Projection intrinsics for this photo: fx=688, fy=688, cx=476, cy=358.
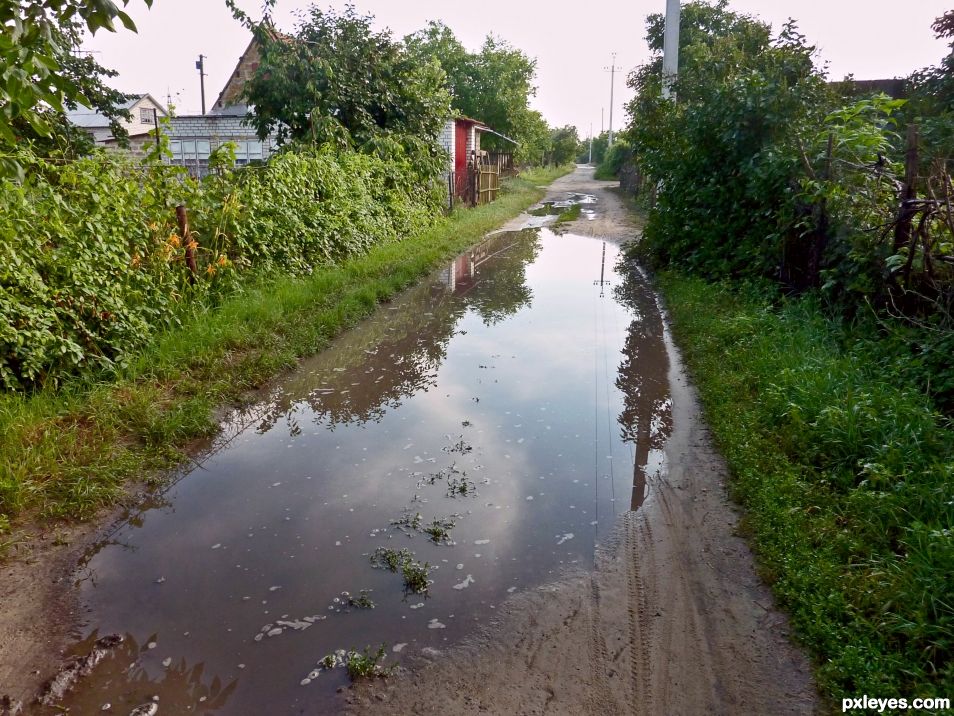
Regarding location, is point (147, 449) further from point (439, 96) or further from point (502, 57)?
point (502, 57)

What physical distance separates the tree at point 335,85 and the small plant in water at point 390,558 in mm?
11917

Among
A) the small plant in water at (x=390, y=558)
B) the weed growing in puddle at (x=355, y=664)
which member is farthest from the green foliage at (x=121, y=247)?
the weed growing in puddle at (x=355, y=664)

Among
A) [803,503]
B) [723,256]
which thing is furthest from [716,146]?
[803,503]

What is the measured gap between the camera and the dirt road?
2844 mm

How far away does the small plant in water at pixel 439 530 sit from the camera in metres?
4.00

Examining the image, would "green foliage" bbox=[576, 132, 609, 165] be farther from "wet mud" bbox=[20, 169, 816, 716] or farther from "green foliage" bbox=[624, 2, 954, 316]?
"wet mud" bbox=[20, 169, 816, 716]

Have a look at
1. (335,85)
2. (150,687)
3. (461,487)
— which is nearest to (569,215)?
(335,85)

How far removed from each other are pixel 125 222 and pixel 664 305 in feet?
23.6

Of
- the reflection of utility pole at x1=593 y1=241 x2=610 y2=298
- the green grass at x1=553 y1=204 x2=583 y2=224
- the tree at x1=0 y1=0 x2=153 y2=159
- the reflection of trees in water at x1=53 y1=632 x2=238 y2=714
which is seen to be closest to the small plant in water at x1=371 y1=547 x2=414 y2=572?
the reflection of trees in water at x1=53 y1=632 x2=238 y2=714

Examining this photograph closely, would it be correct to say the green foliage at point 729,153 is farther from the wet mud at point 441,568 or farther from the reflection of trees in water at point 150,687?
the reflection of trees in water at point 150,687

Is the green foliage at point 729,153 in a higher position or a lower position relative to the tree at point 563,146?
lower

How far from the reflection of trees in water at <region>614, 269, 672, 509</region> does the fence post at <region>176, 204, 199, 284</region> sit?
193 inches

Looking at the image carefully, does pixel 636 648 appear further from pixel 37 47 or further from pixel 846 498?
pixel 37 47

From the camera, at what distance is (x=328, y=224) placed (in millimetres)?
11320
